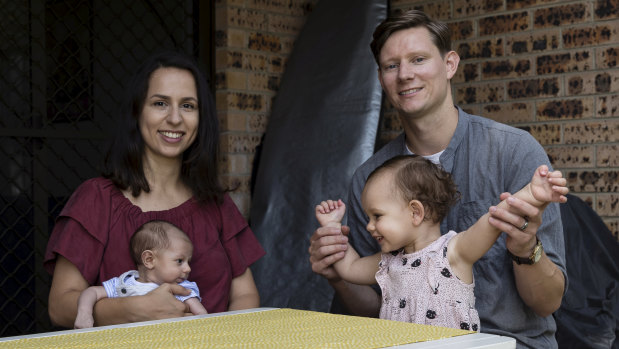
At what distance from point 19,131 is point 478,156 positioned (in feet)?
7.56

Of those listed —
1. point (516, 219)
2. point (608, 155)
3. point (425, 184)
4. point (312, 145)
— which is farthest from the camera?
point (312, 145)

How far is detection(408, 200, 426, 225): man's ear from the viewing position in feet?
6.27

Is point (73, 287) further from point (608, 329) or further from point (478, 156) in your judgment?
point (608, 329)

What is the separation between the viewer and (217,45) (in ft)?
13.1

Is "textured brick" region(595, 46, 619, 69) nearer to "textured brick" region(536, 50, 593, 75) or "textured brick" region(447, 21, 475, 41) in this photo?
"textured brick" region(536, 50, 593, 75)

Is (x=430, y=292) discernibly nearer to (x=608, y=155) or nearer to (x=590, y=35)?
(x=608, y=155)

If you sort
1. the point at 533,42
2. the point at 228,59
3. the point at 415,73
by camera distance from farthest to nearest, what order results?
the point at 228,59 → the point at 533,42 → the point at 415,73

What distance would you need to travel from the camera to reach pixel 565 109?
11.5 feet

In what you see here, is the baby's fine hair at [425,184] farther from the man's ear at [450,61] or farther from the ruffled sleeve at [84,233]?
the ruffled sleeve at [84,233]

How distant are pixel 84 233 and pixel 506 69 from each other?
7.25 ft

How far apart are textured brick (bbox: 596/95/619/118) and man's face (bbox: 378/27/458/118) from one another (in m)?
1.39

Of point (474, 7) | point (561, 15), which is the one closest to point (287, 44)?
point (474, 7)

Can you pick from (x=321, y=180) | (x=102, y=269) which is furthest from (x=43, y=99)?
(x=102, y=269)

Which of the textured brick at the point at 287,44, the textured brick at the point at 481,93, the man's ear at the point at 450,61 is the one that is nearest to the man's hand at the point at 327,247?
the man's ear at the point at 450,61
